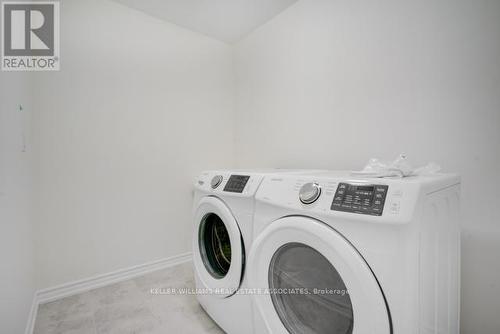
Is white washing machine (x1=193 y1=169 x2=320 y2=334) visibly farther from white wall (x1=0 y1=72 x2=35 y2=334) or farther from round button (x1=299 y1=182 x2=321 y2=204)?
white wall (x1=0 y1=72 x2=35 y2=334)

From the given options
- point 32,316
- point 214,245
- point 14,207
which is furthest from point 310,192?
point 32,316

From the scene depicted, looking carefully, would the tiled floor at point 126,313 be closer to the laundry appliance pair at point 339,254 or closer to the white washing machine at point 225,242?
the white washing machine at point 225,242

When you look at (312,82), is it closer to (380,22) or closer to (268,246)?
(380,22)

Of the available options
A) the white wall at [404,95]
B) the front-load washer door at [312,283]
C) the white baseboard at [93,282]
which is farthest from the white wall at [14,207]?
the white wall at [404,95]

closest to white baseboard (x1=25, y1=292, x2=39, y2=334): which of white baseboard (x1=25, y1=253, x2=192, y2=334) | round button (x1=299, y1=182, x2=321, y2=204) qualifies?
white baseboard (x1=25, y1=253, x2=192, y2=334)

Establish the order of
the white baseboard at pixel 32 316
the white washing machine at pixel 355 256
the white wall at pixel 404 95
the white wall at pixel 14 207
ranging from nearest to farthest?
1. the white washing machine at pixel 355 256
2. the white wall at pixel 14 207
3. the white wall at pixel 404 95
4. the white baseboard at pixel 32 316

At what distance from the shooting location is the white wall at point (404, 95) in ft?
3.34

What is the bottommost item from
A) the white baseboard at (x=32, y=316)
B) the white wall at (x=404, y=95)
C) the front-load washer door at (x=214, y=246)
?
the white baseboard at (x=32, y=316)

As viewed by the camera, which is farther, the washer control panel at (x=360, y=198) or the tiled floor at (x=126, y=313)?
the tiled floor at (x=126, y=313)

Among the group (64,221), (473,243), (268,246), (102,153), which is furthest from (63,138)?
(473,243)

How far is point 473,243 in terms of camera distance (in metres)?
1.06

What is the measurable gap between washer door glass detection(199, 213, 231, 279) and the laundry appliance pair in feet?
0.43

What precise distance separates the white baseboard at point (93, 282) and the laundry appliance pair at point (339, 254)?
3.37 ft

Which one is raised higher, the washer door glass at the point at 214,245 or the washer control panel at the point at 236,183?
the washer control panel at the point at 236,183
